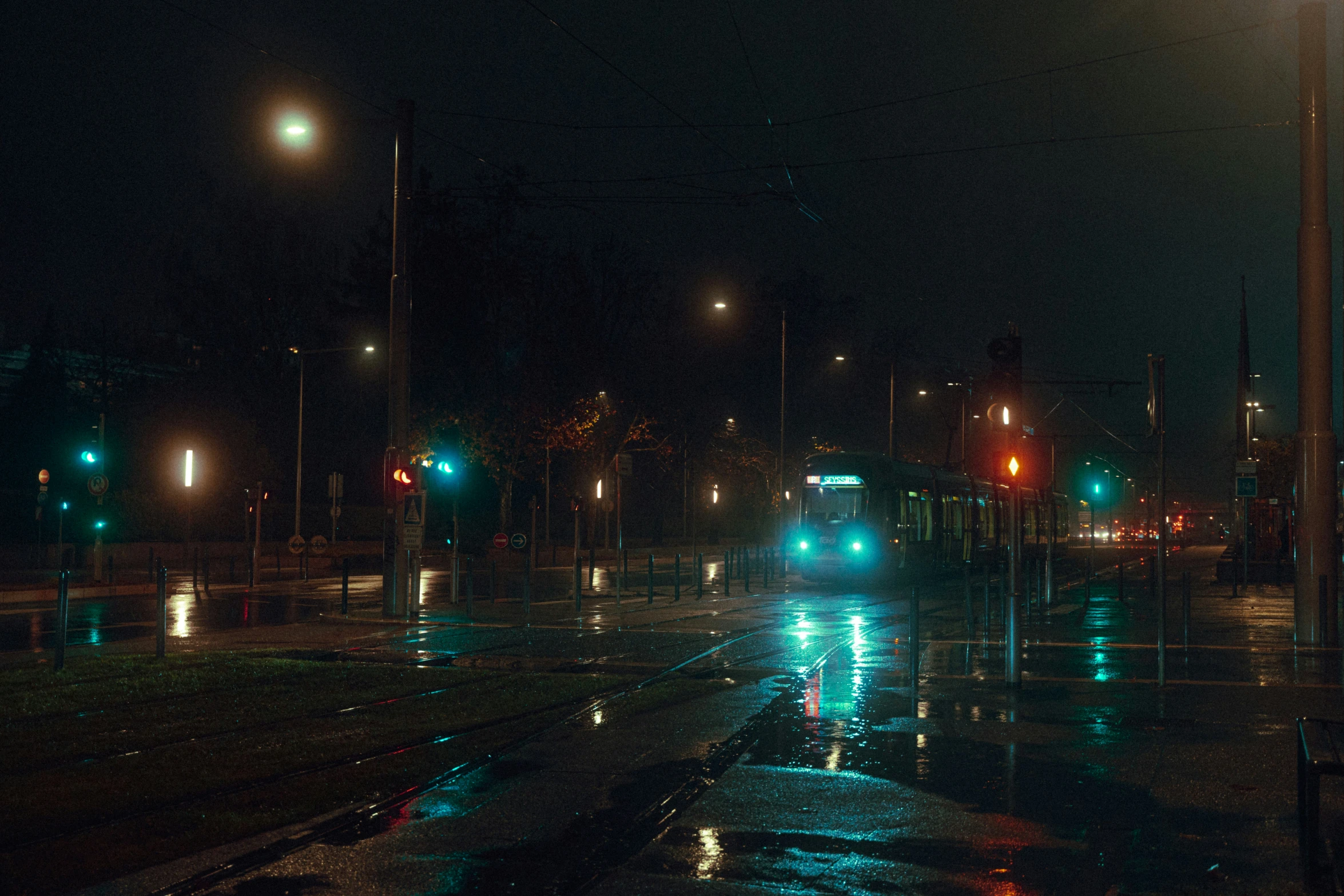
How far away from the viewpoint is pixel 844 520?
105ft

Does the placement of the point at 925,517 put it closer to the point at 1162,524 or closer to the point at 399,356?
the point at 399,356

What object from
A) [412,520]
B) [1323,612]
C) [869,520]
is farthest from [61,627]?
[869,520]

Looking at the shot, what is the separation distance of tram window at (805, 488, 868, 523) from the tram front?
0.01 meters

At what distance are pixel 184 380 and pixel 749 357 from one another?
28.1 m

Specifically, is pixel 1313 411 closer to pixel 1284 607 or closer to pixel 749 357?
pixel 1284 607

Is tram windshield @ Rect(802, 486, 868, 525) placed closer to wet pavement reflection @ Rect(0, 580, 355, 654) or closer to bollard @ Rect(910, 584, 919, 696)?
wet pavement reflection @ Rect(0, 580, 355, 654)

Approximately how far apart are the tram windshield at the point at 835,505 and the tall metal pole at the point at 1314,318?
1524 centimetres

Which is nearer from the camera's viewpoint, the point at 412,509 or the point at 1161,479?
the point at 1161,479

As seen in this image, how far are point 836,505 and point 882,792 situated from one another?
24739 millimetres

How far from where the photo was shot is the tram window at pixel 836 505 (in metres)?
32.0

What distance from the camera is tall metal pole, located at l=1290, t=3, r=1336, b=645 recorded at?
16.8 m

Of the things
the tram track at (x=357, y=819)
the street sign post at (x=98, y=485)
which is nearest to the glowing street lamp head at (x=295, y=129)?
the tram track at (x=357, y=819)

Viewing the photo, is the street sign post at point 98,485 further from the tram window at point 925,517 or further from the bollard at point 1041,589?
the bollard at point 1041,589

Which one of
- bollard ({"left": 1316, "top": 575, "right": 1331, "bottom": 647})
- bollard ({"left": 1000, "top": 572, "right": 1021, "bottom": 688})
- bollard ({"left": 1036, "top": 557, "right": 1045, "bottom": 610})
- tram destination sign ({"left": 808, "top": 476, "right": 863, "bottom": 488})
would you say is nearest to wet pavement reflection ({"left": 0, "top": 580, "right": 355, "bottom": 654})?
bollard ({"left": 1000, "top": 572, "right": 1021, "bottom": 688})
